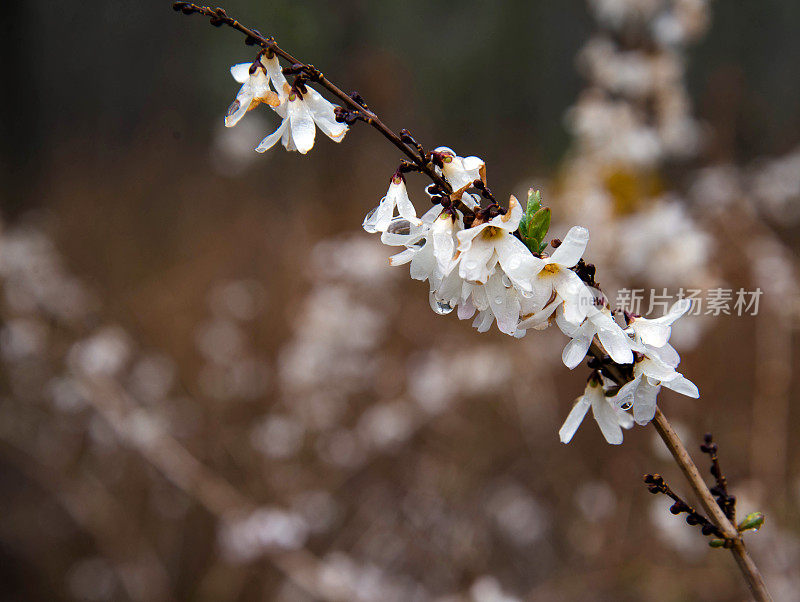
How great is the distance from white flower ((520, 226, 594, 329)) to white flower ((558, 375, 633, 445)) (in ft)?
0.44

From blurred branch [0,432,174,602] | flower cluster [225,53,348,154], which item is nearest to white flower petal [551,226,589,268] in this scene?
flower cluster [225,53,348,154]

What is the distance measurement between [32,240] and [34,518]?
1.80 meters

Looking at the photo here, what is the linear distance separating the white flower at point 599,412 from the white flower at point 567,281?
134 millimetres

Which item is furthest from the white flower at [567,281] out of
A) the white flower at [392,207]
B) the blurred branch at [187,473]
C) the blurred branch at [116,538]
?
the blurred branch at [116,538]

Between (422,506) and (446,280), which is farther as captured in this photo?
(422,506)

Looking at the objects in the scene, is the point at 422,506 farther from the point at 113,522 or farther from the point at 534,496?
the point at 113,522

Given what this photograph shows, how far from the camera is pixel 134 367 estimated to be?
387 centimetres

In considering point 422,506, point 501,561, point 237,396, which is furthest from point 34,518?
point 501,561

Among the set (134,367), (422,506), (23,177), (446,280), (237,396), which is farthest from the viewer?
(23,177)

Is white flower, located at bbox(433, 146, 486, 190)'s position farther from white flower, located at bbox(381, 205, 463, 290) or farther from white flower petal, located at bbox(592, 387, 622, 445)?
white flower petal, located at bbox(592, 387, 622, 445)

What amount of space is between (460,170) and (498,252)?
134mm

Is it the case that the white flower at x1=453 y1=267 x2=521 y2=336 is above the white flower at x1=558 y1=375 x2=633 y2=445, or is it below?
above

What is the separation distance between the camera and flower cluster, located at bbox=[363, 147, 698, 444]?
2.43 feet
